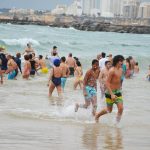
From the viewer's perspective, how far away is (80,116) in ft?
34.1

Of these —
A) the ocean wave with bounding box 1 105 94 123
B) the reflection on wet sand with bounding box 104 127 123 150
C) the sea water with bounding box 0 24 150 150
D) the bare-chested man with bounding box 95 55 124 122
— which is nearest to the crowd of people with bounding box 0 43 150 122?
the bare-chested man with bounding box 95 55 124 122

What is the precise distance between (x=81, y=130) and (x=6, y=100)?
12.9ft

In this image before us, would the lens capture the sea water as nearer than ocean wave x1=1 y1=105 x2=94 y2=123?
Yes

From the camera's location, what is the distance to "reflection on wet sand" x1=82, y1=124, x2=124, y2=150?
7.25 m

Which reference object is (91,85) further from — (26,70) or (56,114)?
(26,70)

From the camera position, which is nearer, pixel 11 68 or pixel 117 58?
pixel 117 58

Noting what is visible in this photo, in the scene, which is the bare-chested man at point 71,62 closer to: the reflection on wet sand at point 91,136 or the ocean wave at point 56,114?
the ocean wave at point 56,114

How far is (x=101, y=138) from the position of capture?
7.95 metres

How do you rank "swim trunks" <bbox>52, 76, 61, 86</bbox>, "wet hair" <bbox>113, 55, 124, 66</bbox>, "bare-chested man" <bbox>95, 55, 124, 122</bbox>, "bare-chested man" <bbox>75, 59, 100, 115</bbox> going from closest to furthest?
"wet hair" <bbox>113, 55, 124, 66</bbox> → "bare-chested man" <bbox>95, 55, 124, 122</bbox> → "bare-chested man" <bbox>75, 59, 100, 115</bbox> → "swim trunks" <bbox>52, 76, 61, 86</bbox>

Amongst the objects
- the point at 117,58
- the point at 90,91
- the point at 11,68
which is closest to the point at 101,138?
the point at 117,58

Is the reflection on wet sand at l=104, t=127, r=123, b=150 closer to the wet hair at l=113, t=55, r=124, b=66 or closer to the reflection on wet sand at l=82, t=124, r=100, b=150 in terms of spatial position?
the reflection on wet sand at l=82, t=124, r=100, b=150

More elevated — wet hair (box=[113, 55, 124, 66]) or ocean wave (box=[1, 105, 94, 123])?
wet hair (box=[113, 55, 124, 66])

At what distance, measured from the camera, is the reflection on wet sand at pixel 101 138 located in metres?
7.25

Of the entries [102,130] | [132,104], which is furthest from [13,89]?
[102,130]
